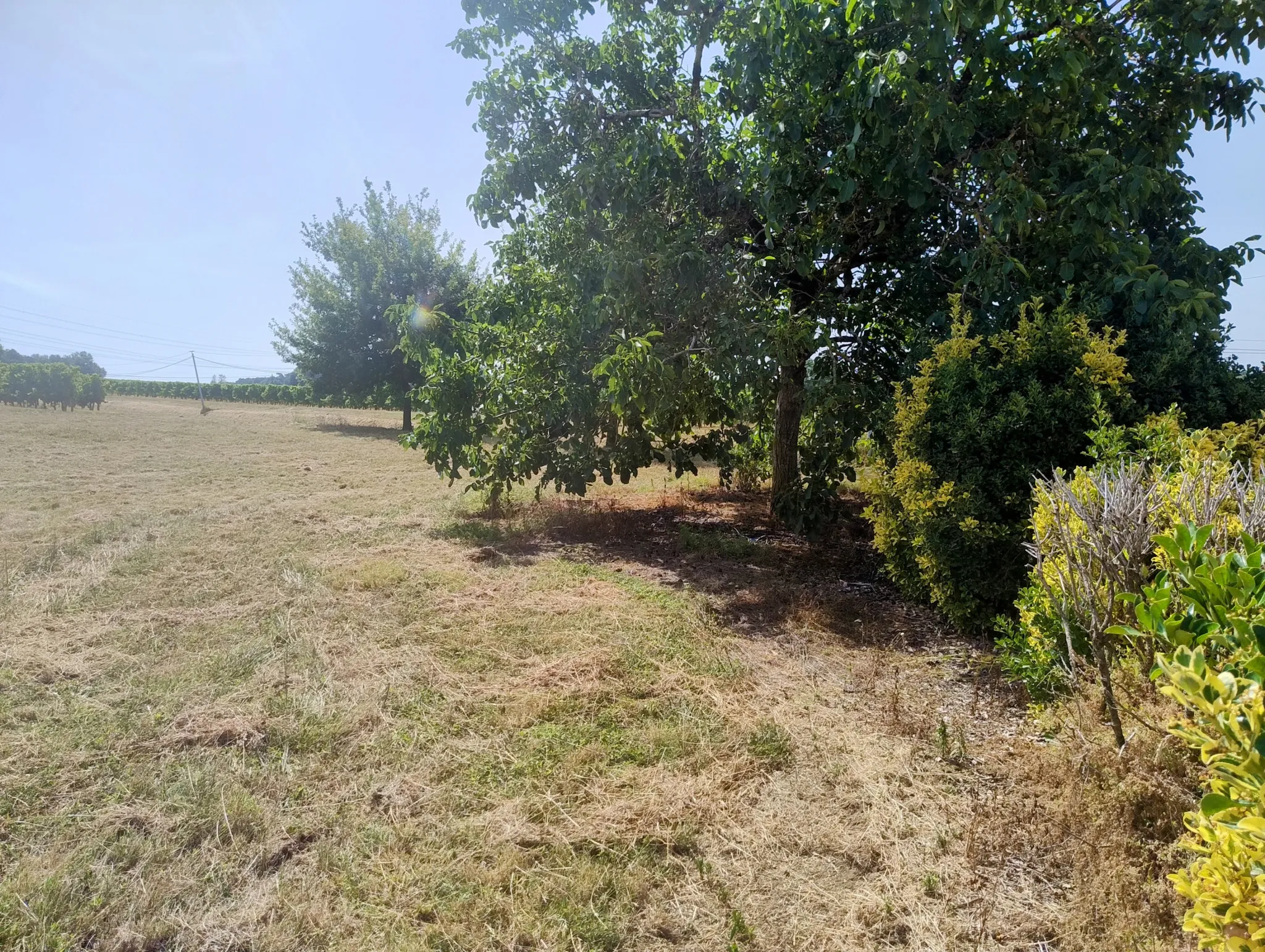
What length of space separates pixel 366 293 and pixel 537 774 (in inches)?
881

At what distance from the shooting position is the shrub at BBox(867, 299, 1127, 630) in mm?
3910

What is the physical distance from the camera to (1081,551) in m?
2.79

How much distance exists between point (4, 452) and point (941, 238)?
17.0 metres

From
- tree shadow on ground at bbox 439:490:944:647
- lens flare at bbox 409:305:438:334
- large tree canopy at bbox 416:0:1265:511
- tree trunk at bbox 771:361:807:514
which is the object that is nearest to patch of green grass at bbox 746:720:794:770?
tree shadow on ground at bbox 439:490:944:647

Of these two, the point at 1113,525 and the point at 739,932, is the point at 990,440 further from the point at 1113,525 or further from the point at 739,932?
the point at 739,932

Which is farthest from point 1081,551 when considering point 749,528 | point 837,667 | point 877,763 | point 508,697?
point 749,528

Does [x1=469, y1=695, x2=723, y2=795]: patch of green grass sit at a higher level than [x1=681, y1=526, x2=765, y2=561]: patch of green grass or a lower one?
lower

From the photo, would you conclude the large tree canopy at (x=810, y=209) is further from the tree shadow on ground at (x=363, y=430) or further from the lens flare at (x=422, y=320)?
the tree shadow on ground at (x=363, y=430)

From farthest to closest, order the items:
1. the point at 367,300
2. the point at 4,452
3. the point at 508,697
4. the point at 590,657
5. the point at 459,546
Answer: the point at 367,300, the point at 4,452, the point at 459,546, the point at 590,657, the point at 508,697

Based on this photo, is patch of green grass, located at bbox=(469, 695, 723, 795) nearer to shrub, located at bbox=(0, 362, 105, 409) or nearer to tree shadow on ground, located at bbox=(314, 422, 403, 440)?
tree shadow on ground, located at bbox=(314, 422, 403, 440)

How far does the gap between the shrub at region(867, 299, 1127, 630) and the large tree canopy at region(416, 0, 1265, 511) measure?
1.87 ft

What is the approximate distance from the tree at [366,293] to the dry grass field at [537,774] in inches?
701

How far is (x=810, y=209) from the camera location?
567cm

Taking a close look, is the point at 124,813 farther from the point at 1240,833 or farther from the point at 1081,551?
the point at 1081,551
